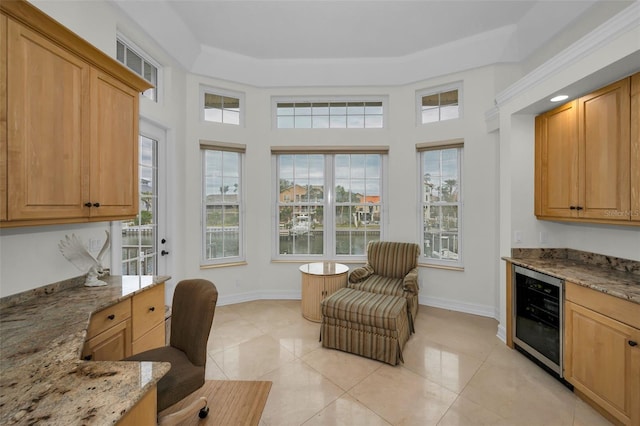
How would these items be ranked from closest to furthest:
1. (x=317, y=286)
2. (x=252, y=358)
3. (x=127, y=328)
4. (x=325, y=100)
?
(x=127, y=328) < (x=252, y=358) < (x=317, y=286) < (x=325, y=100)

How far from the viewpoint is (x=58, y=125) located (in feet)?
5.33

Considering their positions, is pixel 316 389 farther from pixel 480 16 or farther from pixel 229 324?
pixel 480 16

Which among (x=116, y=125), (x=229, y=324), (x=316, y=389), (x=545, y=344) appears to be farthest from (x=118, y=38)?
(x=545, y=344)

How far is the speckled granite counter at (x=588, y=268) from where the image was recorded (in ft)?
6.15

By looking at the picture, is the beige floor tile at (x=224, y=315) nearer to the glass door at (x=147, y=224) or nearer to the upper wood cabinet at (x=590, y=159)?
the glass door at (x=147, y=224)

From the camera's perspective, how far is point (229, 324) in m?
3.34

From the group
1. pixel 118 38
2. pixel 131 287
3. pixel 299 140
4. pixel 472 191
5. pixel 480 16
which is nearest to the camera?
pixel 131 287

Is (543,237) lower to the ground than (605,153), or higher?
lower

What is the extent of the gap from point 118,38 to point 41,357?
2948mm

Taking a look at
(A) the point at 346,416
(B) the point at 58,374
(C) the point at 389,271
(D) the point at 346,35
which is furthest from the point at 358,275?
(D) the point at 346,35

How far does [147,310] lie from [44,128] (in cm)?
133

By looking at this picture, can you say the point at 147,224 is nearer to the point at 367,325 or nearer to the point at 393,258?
the point at 367,325

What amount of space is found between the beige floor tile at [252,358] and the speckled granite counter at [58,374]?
1.30m

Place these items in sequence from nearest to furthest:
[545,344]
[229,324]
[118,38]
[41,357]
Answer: [41,357] → [545,344] → [118,38] → [229,324]
